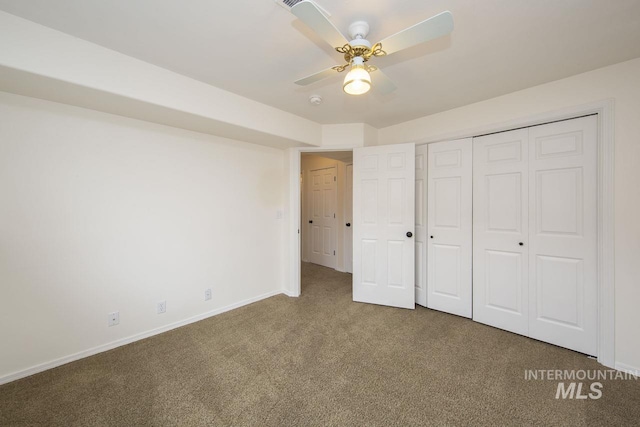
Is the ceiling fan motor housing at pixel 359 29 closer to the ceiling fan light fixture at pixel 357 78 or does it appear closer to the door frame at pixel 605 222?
the ceiling fan light fixture at pixel 357 78

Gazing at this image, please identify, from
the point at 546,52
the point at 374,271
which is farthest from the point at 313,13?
the point at 374,271

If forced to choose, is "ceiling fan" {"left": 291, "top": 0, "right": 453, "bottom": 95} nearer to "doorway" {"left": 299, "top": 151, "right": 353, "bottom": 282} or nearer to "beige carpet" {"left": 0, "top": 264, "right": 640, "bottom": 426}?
"beige carpet" {"left": 0, "top": 264, "right": 640, "bottom": 426}

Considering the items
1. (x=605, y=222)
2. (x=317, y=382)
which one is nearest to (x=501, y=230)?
(x=605, y=222)

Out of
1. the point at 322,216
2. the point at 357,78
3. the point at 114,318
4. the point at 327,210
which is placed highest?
the point at 357,78

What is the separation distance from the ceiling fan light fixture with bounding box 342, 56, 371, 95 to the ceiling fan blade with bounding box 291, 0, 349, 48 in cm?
16

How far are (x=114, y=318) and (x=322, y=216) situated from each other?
3652 millimetres

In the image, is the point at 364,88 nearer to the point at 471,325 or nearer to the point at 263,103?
the point at 263,103

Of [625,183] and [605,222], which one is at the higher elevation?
[625,183]

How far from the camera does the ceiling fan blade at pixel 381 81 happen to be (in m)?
1.65

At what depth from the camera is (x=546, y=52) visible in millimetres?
1844

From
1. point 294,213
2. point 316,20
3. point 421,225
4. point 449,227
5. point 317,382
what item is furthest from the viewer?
point 294,213

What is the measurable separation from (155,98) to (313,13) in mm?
1593

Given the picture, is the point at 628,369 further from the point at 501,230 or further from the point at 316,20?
the point at 316,20

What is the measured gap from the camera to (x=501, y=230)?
8.57ft
